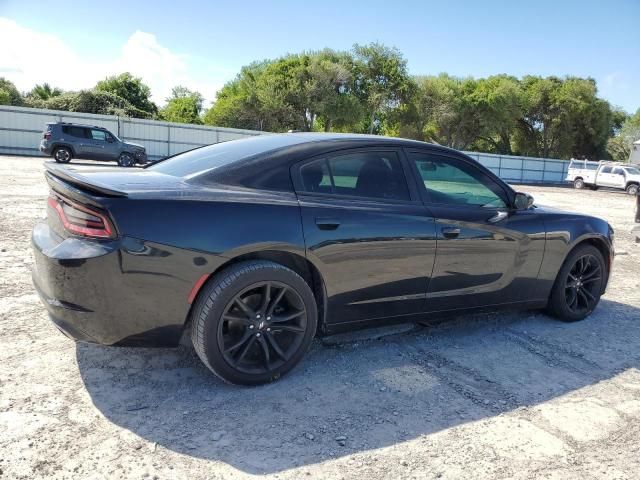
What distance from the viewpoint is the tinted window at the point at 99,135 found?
68.6ft

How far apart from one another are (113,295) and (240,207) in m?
0.81

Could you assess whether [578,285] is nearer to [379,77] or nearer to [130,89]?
[379,77]

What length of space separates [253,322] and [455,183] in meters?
1.89

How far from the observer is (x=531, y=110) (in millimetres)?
53531

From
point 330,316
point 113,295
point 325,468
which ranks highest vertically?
point 113,295

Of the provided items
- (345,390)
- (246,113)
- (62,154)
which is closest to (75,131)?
(62,154)

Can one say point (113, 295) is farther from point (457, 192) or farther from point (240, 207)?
point (457, 192)

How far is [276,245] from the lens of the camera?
2951 millimetres

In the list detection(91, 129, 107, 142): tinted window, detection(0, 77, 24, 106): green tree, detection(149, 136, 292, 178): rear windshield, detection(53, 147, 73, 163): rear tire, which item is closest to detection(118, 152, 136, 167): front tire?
detection(91, 129, 107, 142): tinted window

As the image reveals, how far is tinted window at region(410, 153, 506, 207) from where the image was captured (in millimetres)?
3697

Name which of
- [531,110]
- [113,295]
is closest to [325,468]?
[113,295]

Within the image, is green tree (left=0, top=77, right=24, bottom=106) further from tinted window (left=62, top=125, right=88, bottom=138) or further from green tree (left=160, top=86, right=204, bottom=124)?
tinted window (left=62, top=125, right=88, bottom=138)

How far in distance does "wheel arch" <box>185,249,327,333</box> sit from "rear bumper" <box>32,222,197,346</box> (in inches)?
5.7

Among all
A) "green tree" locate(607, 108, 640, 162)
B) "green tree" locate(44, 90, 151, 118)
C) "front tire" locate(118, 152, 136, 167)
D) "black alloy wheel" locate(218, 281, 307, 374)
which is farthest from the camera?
"green tree" locate(607, 108, 640, 162)
